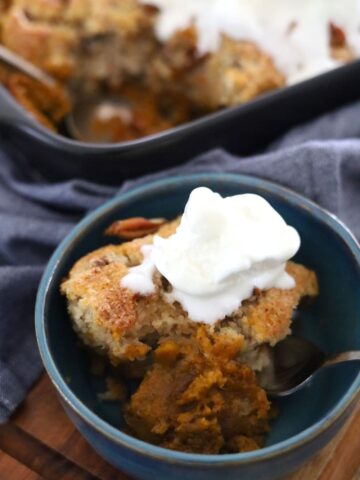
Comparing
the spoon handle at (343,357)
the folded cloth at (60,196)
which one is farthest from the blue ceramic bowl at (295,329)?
the folded cloth at (60,196)

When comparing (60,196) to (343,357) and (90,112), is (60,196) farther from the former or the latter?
(343,357)

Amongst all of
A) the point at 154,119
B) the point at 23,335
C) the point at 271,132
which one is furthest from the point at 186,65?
the point at 23,335

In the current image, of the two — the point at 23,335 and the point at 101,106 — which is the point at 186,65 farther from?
the point at 23,335

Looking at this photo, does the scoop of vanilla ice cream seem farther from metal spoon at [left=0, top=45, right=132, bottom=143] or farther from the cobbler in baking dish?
metal spoon at [left=0, top=45, right=132, bottom=143]

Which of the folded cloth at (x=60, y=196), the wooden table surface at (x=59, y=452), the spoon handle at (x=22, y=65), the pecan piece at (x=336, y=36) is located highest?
the spoon handle at (x=22, y=65)

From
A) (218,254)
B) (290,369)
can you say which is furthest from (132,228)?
(290,369)

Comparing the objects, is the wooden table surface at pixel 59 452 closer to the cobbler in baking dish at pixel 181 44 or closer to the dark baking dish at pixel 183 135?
the dark baking dish at pixel 183 135
